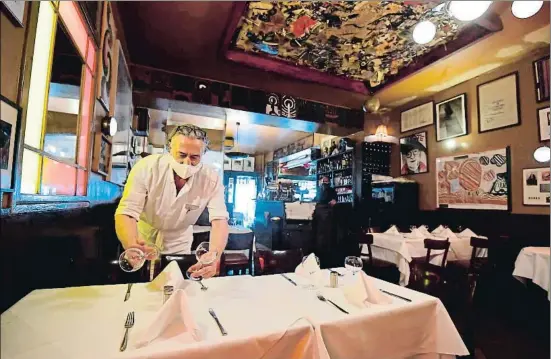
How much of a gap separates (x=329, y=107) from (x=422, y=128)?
169cm

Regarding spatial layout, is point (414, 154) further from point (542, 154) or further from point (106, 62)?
point (106, 62)

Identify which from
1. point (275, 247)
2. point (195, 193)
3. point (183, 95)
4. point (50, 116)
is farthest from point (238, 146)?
point (50, 116)

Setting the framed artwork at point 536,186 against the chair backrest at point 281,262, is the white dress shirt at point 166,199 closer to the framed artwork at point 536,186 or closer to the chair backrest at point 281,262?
the chair backrest at point 281,262

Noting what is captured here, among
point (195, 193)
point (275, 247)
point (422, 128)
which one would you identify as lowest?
point (275, 247)

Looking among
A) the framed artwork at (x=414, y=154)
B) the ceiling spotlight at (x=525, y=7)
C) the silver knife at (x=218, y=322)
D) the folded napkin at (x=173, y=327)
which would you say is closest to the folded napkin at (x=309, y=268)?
the silver knife at (x=218, y=322)

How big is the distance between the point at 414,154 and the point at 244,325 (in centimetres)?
491

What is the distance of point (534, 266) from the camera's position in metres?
2.77

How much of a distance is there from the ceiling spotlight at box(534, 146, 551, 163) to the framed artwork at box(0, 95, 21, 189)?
466 cm

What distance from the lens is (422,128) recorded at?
193 inches

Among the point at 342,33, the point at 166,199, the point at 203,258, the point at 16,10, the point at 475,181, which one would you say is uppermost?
the point at 342,33

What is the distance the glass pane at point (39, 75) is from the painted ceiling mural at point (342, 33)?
202cm

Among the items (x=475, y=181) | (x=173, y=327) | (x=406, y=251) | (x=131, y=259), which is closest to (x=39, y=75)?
(x=131, y=259)

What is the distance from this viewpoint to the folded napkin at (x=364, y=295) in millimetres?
1203

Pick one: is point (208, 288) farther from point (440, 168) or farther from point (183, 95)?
point (440, 168)
